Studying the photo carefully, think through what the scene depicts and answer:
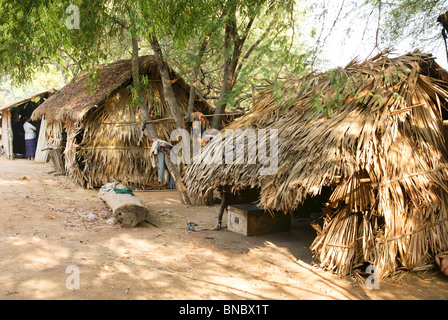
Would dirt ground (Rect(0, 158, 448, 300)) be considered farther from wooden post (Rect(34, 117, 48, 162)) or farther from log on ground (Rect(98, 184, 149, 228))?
wooden post (Rect(34, 117, 48, 162))

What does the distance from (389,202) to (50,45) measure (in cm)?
504

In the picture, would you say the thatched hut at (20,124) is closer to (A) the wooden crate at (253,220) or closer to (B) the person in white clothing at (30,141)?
(B) the person in white clothing at (30,141)

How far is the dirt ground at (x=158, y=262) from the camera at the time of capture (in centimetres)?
407

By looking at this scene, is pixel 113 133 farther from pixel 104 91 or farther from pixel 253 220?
pixel 253 220

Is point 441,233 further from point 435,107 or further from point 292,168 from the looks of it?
point 292,168

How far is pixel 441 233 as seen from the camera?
16.6 feet

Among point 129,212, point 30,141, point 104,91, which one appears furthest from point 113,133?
point 30,141

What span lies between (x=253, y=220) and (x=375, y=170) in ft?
9.04

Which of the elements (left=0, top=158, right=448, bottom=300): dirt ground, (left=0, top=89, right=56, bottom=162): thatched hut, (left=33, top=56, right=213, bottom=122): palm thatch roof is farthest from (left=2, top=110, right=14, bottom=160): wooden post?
(left=0, top=158, right=448, bottom=300): dirt ground

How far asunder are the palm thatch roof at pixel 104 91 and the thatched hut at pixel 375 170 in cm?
534

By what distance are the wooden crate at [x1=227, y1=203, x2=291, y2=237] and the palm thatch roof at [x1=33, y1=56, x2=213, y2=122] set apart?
4279 millimetres

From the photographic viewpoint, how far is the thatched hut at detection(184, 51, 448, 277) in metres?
4.59
